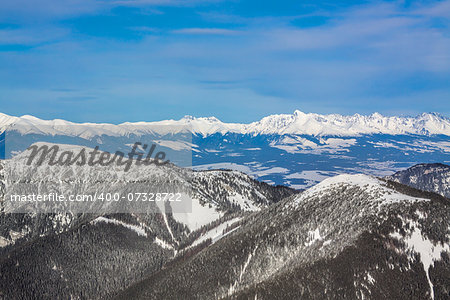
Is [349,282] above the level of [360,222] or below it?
below

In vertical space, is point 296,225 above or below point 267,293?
above

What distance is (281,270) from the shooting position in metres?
173

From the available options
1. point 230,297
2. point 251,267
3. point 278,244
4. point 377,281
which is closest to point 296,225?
point 278,244

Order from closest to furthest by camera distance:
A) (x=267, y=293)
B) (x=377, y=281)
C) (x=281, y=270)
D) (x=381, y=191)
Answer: (x=377, y=281)
(x=267, y=293)
(x=281, y=270)
(x=381, y=191)

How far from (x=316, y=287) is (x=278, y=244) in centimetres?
4327

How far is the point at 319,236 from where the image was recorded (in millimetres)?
181500

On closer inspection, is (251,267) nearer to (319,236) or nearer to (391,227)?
(319,236)

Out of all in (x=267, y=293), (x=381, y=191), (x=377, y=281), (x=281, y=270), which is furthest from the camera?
(x=381, y=191)

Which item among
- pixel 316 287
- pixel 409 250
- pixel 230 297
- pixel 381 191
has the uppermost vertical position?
pixel 381 191

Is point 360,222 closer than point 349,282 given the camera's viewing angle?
No

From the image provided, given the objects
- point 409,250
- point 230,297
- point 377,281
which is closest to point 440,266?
point 409,250

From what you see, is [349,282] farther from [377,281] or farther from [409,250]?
[409,250]

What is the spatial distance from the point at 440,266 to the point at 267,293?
54.3 metres

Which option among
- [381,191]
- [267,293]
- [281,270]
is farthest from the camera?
[381,191]
